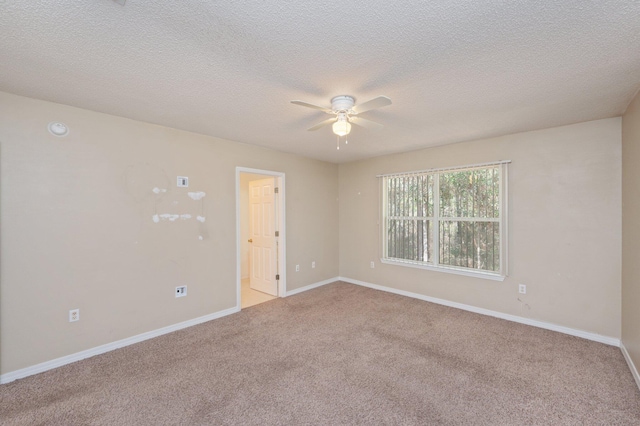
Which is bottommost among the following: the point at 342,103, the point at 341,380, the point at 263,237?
the point at 341,380

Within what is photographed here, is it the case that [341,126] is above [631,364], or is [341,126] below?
above

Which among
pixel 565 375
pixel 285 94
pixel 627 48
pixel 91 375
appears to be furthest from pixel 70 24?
pixel 565 375

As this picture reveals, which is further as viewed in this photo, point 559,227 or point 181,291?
point 181,291

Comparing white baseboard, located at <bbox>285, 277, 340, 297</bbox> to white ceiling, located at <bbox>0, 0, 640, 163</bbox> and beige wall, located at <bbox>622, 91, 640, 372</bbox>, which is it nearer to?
white ceiling, located at <bbox>0, 0, 640, 163</bbox>

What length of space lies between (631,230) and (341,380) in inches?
117

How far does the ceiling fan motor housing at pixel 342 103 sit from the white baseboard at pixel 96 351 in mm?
3059

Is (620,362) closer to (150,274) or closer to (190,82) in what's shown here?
(190,82)

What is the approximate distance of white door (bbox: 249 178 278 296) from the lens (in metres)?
4.62

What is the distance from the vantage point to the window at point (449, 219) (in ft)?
12.2

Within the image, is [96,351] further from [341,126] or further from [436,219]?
[436,219]

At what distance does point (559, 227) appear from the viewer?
3227 millimetres

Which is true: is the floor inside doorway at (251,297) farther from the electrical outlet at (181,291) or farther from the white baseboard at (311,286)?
the electrical outlet at (181,291)

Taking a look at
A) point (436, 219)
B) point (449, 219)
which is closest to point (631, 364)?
point (449, 219)

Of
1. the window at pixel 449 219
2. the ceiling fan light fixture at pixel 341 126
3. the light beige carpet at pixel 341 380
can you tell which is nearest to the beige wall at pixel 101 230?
the light beige carpet at pixel 341 380
